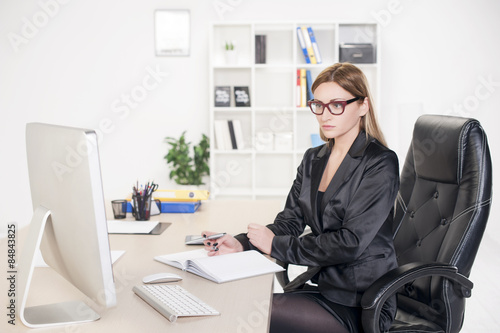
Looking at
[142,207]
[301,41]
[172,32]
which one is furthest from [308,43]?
[142,207]

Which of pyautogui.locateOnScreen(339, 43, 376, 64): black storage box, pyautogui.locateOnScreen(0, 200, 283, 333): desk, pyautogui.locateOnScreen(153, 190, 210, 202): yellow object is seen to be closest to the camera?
pyautogui.locateOnScreen(0, 200, 283, 333): desk

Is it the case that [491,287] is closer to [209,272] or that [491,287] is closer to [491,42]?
[491,42]

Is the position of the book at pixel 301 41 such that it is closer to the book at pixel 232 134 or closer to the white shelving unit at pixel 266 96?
the white shelving unit at pixel 266 96

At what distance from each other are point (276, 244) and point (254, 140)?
3.11 metres

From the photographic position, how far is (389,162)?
1889mm

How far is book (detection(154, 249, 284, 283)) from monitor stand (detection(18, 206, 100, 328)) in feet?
1.24

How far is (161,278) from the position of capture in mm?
1599

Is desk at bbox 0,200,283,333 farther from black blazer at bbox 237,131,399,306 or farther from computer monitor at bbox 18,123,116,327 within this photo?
black blazer at bbox 237,131,399,306

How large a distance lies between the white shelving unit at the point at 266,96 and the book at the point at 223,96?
0.07 m

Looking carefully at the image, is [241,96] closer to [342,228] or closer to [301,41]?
[301,41]

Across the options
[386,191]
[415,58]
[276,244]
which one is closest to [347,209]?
[386,191]

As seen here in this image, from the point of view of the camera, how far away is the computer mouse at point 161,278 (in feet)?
5.22

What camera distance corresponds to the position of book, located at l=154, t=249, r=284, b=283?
1651 mm

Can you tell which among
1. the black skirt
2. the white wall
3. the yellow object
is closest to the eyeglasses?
the black skirt
